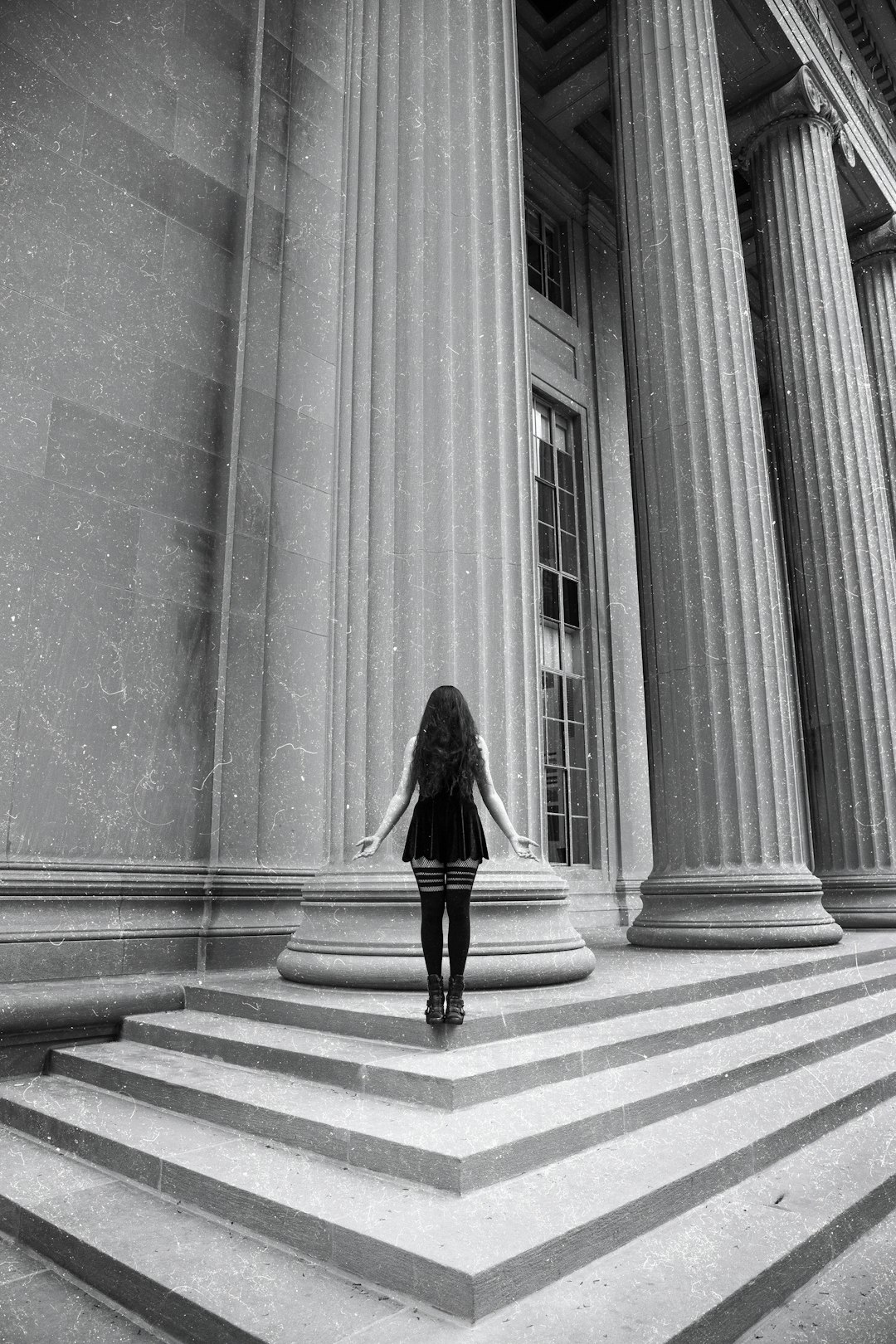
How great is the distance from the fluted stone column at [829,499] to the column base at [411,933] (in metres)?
8.17

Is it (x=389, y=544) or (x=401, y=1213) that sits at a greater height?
(x=389, y=544)

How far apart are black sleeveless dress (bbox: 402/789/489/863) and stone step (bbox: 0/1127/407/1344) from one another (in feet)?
5.79

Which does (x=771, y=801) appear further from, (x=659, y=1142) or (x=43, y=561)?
(x=43, y=561)

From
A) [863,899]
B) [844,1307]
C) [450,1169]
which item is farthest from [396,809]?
[863,899]

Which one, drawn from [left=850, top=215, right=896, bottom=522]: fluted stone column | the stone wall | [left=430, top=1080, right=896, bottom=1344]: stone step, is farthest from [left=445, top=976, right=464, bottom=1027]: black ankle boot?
[left=850, top=215, right=896, bottom=522]: fluted stone column

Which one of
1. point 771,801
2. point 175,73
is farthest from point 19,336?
point 771,801

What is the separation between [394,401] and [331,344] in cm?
289

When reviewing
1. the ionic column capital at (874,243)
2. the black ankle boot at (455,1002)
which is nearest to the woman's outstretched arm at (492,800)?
the black ankle boot at (455,1002)

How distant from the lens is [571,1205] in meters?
3.36

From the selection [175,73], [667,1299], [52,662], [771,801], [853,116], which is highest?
[853,116]

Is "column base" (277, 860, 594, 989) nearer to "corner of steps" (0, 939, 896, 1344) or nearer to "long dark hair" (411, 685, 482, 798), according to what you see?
"corner of steps" (0, 939, 896, 1344)

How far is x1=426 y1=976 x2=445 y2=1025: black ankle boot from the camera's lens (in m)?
4.52

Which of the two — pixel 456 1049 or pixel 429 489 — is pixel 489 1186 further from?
pixel 429 489

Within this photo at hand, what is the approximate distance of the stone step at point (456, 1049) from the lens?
13.4ft
